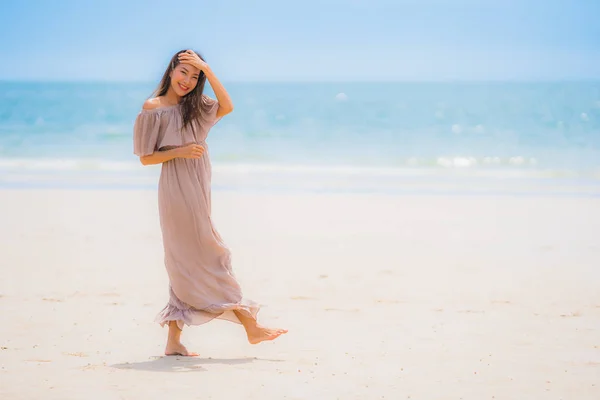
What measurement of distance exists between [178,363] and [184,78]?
1515 mm

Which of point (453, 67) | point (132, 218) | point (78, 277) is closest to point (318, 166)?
point (132, 218)

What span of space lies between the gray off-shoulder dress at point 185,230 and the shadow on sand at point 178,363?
0.68ft

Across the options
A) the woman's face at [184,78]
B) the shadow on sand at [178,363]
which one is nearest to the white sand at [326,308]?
the shadow on sand at [178,363]

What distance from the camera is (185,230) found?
444cm

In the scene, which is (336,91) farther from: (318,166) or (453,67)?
(318,166)

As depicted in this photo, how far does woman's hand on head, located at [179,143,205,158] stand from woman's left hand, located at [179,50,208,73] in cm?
41

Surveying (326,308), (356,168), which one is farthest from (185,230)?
(356,168)

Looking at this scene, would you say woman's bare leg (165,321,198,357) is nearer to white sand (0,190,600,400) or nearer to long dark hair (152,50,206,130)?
white sand (0,190,600,400)

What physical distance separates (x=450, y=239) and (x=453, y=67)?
50782 mm

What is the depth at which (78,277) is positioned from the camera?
7043 millimetres

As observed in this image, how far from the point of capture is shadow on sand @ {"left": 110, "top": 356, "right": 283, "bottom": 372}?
4.30 metres

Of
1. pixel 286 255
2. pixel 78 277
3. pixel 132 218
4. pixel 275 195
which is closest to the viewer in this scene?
pixel 78 277

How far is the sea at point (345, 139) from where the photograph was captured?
1836 centimetres

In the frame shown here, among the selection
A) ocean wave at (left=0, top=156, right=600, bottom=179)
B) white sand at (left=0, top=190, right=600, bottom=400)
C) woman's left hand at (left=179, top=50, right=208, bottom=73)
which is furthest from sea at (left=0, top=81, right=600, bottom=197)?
woman's left hand at (left=179, top=50, right=208, bottom=73)
